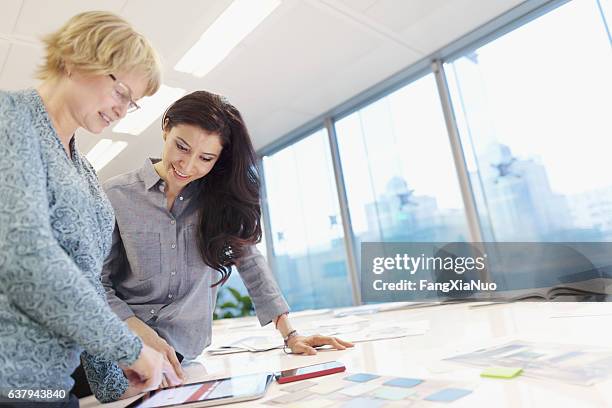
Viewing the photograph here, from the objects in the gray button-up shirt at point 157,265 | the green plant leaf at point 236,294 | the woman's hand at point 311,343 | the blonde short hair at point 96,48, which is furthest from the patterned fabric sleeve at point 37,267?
the green plant leaf at point 236,294

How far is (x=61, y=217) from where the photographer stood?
0.67 metres

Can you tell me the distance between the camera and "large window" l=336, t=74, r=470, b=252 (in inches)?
131

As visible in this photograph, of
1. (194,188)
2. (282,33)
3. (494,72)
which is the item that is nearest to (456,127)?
(494,72)

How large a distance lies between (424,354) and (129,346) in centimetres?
67

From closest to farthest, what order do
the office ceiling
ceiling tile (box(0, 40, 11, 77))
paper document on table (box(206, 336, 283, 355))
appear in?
paper document on table (box(206, 336, 283, 355)) < the office ceiling < ceiling tile (box(0, 40, 11, 77))

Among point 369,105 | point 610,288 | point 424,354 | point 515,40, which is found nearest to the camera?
point 424,354

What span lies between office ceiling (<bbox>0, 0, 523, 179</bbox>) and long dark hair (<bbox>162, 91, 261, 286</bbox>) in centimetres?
135

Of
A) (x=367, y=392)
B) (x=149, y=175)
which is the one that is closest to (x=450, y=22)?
(x=149, y=175)

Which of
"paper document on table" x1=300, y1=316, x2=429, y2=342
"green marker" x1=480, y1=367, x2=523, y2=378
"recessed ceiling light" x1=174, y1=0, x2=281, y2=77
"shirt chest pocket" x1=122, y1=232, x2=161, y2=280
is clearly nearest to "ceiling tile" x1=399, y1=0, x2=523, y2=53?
"recessed ceiling light" x1=174, y1=0, x2=281, y2=77

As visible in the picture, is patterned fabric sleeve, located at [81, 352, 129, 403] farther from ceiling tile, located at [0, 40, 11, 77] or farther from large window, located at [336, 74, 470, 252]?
large window, located at [336, 74, 470, 252]

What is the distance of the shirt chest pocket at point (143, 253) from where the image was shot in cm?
121

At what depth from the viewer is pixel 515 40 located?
116 inches

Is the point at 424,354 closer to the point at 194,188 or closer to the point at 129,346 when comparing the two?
the point at 129,346

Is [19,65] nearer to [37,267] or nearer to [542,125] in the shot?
[37,267]
